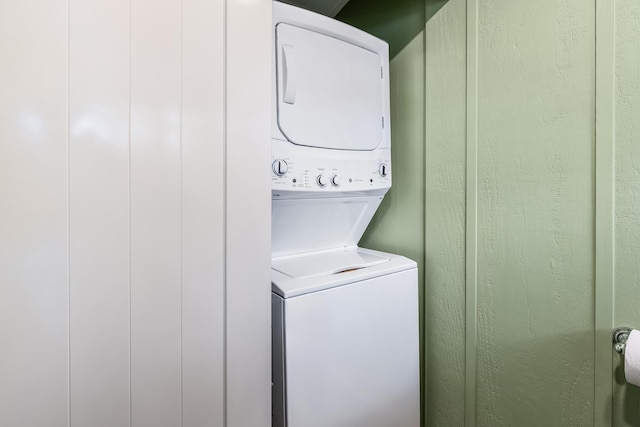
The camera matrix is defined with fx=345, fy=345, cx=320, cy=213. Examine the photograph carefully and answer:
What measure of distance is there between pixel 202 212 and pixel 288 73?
0.62 m

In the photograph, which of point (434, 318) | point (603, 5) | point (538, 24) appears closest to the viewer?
point (603, 5)

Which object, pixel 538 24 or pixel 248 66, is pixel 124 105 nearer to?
pixel 248 66

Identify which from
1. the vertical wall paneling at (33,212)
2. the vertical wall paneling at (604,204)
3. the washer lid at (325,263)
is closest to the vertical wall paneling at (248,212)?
the washer lid at (325,263)

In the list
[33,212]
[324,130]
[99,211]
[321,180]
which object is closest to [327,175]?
[321,180]

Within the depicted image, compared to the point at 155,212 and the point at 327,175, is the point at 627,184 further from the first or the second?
the point at 155,212

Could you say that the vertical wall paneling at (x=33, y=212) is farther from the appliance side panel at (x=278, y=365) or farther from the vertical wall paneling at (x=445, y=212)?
the vertical wall paneling at (x=445, y=212)

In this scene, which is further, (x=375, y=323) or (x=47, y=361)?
(x=375, y=323)

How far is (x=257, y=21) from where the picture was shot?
1021 millimetres

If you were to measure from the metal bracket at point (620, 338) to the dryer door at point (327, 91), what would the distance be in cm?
108

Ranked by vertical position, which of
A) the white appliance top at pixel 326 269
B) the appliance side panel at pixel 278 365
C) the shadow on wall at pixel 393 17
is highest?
the shadow on wall at pixel 393 17

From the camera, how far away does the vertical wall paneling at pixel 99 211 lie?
77cm

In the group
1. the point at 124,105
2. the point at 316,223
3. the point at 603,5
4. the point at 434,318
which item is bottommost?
the point at 434,318

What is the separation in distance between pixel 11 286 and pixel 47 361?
0.18m

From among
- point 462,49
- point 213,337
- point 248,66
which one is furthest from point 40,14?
point 462,49
